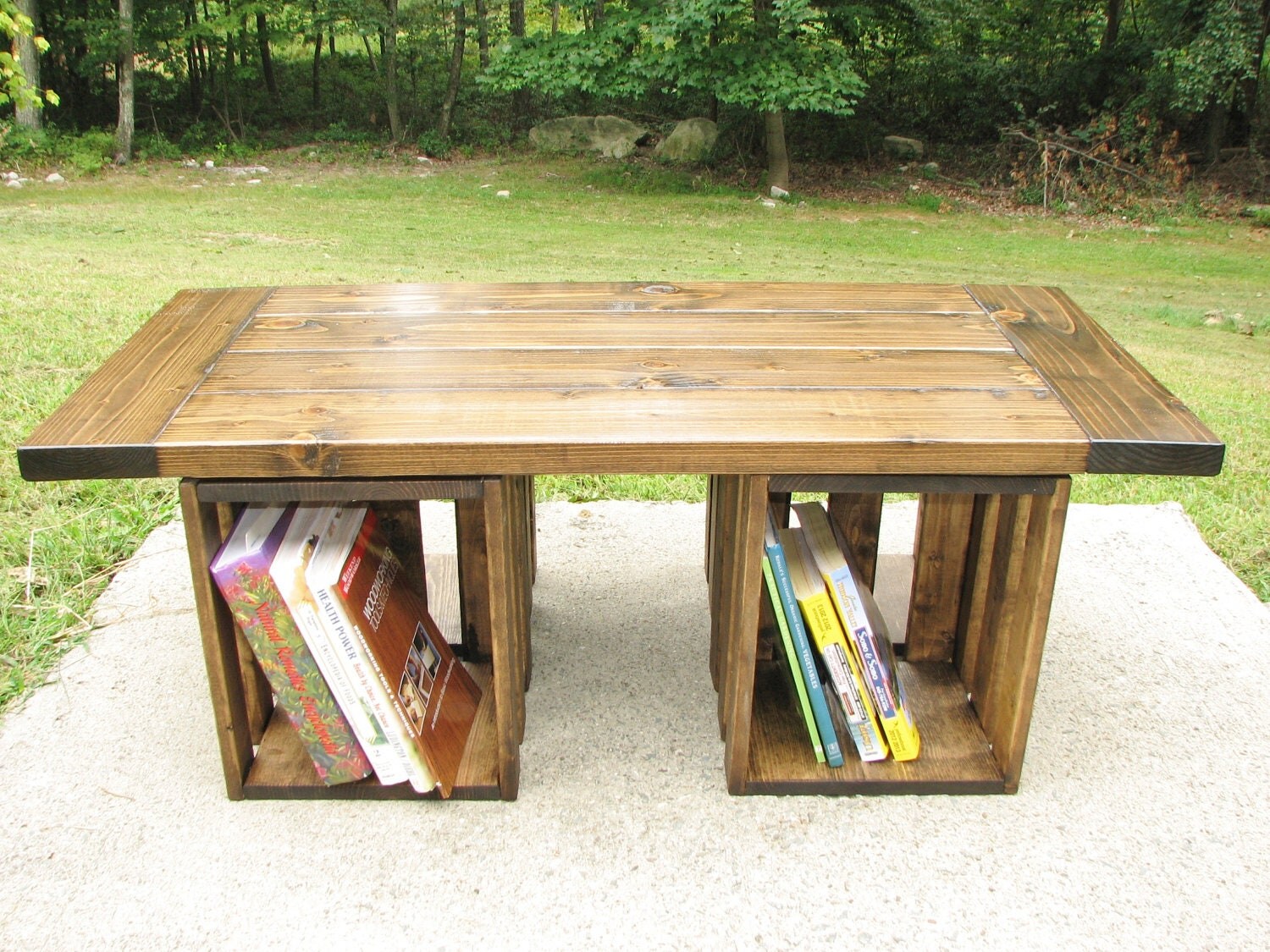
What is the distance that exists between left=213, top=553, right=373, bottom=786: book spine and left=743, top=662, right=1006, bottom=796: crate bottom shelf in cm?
74

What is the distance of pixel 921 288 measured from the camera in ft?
8.10

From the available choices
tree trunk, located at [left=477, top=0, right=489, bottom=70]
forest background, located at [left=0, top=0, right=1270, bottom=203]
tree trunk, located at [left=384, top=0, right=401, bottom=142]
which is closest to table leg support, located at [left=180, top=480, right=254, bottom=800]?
forest background, located at [left=0, top=0, right=1270, bottom=203]

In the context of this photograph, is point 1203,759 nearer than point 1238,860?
No

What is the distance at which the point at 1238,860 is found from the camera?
1.87 metres

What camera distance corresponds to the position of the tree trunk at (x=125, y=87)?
1216cm

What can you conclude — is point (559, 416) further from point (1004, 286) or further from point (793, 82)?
point (793, 82)

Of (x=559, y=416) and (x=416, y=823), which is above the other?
(x=559, y=416)

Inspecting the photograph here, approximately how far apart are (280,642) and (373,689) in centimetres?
17

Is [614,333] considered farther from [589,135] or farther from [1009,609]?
[589,135]

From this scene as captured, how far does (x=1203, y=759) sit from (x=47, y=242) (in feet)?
25.1

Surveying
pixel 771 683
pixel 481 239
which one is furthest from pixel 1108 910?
pixel 481 239

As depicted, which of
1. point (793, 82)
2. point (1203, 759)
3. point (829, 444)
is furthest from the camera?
point (793, 82)

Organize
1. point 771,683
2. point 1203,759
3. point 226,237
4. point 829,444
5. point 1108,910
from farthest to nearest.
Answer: point 226,237
point 771,683
point 1203,759
point 1108,910
point 829,444

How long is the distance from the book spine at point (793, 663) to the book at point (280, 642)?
788 millimetres
